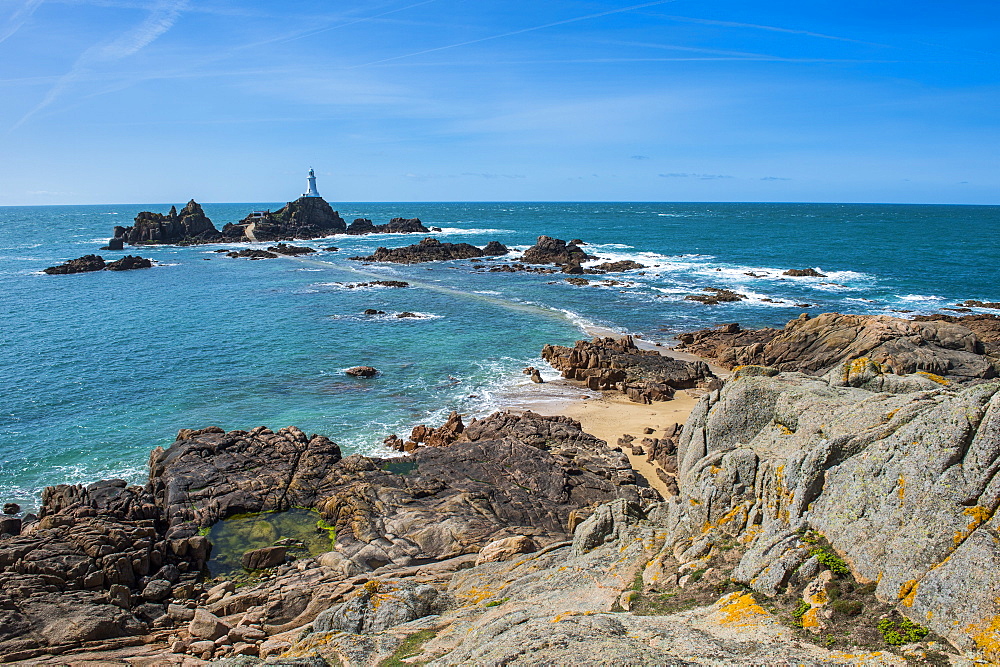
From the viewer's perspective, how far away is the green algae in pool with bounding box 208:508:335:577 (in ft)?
57.1

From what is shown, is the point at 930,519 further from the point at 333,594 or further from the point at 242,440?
the point at 242,440

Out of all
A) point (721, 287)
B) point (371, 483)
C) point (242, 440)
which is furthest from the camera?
point (721, 287)

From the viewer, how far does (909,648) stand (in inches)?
254

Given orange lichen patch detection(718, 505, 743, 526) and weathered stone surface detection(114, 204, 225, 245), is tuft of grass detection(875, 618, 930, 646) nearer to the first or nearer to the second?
orange lichen patch detection(718, 505, 743, 526)

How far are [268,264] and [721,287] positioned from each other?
61082 millimetres

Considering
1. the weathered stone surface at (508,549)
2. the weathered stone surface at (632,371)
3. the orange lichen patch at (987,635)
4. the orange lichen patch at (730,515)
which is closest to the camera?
the orange lichen patch at (987,635)

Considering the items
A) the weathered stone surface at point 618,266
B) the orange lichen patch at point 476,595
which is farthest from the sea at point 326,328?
the orange lichen patch at point 476,595

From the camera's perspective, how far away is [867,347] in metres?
29.3

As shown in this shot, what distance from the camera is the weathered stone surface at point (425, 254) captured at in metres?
90.0

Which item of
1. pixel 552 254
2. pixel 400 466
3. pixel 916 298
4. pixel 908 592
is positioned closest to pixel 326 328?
pixel 400 466

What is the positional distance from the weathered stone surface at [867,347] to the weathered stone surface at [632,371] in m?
3.93

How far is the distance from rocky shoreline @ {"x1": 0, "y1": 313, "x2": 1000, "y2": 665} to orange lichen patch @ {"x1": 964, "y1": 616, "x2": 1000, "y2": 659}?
19 millimetres

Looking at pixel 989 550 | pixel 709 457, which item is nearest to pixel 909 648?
pixel 989 550

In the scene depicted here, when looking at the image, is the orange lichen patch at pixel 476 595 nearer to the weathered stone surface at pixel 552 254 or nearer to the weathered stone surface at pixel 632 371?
the weathered stone surface at pixel 632 371
